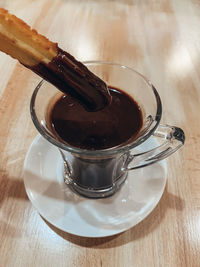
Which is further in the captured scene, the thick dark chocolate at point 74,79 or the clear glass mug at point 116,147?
the clear glass mug at point 116,147

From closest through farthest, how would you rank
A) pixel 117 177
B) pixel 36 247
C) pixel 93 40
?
1. pixel 36 247
2. pixel 117 177
3. pixel 93 40

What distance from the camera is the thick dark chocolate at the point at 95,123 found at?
0.64m

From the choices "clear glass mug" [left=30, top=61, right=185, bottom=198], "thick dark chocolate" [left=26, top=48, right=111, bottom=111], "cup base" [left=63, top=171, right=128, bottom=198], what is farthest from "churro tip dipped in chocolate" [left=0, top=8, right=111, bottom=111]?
"cup base" [left=63, top=171, right=128, bottom=198]

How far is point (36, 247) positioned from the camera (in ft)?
2.05

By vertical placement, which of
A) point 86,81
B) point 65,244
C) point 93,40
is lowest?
point 65,244

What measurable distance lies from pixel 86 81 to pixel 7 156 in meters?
0.38

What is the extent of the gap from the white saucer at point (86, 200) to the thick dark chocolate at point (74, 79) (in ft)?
0.75

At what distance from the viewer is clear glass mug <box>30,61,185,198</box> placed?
2.11ft

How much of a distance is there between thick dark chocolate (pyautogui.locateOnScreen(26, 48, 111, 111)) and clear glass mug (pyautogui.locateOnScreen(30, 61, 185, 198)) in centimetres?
11

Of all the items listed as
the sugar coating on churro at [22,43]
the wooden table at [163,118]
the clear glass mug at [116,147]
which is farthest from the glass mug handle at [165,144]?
the sugar coating on churro at [22,43]

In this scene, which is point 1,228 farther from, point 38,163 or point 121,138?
point 121,138

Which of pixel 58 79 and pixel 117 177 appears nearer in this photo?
pixel 58 79

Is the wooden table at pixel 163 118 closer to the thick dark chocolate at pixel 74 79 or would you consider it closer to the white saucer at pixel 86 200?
the white saucer at pixel 86 200

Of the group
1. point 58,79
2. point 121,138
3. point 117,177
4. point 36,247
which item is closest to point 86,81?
point 58,79
